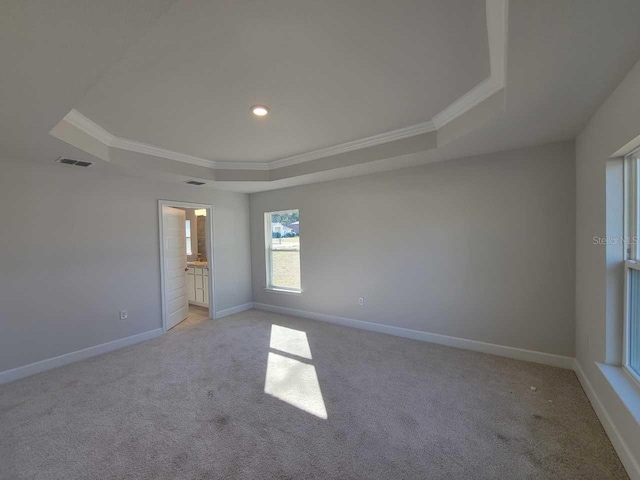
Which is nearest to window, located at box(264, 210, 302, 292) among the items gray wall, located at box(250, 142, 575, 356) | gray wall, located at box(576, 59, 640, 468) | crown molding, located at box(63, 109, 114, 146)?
gray wall, located at box(250, 142, 575, 356)

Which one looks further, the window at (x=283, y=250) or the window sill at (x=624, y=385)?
the window at (x=283, y=250)

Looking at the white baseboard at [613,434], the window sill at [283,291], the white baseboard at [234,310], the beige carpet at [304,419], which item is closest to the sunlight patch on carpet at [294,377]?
the beige carpet at [304,419]

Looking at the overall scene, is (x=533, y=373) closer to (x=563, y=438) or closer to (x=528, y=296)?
(x=528, y=296)

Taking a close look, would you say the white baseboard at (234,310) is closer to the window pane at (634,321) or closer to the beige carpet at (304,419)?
the beige carpet at (304,419)

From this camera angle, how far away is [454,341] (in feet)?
11.3

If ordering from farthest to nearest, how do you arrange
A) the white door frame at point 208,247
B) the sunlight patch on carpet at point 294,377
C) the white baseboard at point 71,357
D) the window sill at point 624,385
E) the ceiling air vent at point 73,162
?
the white door frame at point 208,247 → the ceiling air vent at point 73,162 → the white baseboard at point 71,357 → the sunlight patch on carpet at point 294,377 → the window sill at point 624,385

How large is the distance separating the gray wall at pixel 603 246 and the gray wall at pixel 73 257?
472 cm

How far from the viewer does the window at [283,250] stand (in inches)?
199

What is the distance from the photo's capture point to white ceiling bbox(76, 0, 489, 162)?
149 cm

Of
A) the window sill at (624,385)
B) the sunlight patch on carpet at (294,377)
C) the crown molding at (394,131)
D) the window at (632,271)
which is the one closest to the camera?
the crown molding at (394,131)

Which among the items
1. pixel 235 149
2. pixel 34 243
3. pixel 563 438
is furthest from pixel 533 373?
pixel 34 243

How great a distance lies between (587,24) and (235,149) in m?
3.38

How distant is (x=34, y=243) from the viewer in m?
3.04

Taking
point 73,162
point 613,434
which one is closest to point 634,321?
point 613,434
